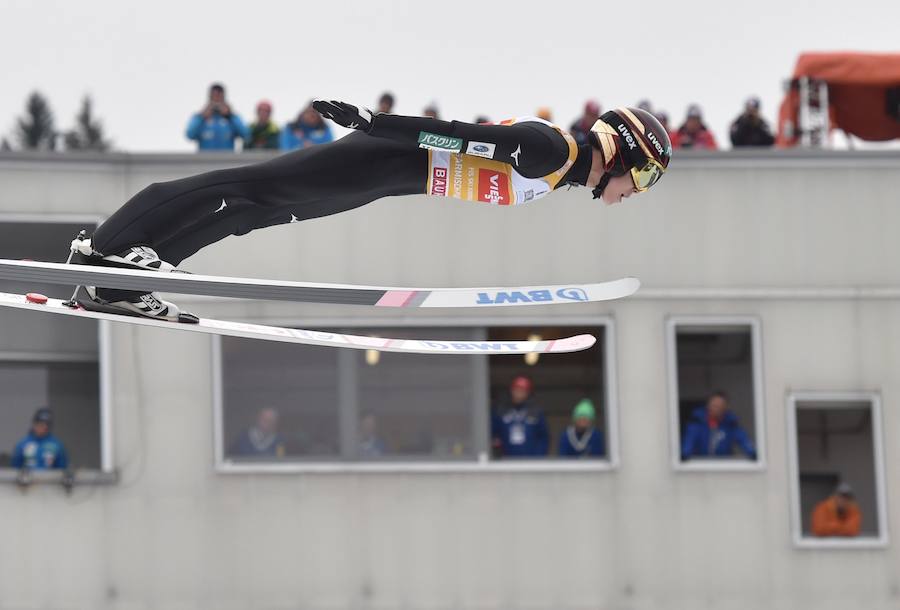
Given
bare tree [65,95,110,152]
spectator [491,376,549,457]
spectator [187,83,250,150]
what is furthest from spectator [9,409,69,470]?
bare tree [65,95,110,152]

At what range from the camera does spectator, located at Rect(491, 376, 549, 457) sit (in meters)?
14.4

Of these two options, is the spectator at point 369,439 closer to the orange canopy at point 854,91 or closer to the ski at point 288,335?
the orange canopy at point 854,91

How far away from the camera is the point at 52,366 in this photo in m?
15.3

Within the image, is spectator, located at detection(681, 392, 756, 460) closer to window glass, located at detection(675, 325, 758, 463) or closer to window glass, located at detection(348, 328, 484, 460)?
window glass, located at detection(675, 325, 758, 463)

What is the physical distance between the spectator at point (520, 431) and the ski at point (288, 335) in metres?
4.61

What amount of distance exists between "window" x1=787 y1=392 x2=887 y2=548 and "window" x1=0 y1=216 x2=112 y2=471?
6.32 meters

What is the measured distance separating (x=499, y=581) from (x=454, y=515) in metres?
0.70

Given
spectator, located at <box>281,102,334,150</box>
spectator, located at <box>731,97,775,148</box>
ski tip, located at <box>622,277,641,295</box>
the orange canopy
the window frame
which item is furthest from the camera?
spectator, located at <box>731,97,775,148</box>

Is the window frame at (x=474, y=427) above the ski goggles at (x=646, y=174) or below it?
below

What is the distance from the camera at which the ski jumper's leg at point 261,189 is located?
7.71 meters

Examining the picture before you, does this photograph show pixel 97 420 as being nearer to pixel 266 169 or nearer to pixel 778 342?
pixel 778 342

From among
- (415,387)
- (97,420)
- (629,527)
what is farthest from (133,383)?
(629,527)

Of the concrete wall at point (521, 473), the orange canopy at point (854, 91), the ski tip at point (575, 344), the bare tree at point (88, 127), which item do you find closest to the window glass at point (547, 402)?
the concrete wall at point (521, 473)

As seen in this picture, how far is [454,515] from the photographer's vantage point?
14.3 meters
